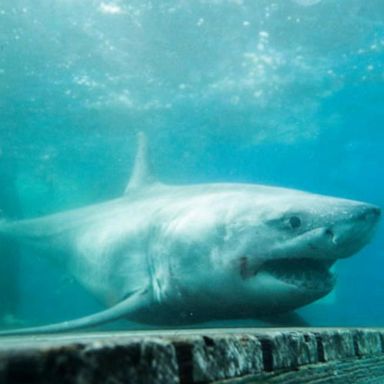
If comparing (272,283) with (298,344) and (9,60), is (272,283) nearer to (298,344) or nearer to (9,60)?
(298,344)

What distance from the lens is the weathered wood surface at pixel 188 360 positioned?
71cm

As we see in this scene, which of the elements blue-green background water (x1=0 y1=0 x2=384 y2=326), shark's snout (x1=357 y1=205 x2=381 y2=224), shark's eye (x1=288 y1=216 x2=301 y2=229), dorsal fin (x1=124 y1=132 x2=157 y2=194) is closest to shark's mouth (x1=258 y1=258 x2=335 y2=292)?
shark's eye (x1=288 y1=216 x2=301 y2=229)

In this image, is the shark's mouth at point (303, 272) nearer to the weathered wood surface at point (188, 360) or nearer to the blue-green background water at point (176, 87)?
the weathered wood surface at point (188, 360)

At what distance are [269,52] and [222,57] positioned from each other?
6.96 feet

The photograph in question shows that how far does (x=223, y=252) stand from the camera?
4.34 m

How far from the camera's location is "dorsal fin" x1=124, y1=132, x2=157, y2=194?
9255 mm

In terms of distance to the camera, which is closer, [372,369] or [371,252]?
[372,369]

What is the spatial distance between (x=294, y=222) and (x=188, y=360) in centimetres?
307

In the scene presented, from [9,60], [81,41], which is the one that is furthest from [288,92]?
[9,60]

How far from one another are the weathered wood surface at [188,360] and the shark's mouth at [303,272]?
1870 mm

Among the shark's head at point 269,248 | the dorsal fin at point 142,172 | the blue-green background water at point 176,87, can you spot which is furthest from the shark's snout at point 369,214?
the blue-green background water at point 176,87

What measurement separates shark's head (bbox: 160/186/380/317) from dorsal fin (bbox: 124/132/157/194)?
14.9 feet

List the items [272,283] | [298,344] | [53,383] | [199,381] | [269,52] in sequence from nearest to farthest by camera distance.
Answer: [53,383], [199,381], [298,344], [272,283], [269,52]

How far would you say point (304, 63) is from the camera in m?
20.3
